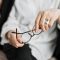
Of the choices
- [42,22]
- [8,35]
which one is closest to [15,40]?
[8,35]

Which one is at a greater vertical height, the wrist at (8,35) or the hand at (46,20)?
the hand at (46,20)

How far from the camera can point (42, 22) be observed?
2.68ft

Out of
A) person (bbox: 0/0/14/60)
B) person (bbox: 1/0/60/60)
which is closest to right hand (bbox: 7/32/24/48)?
person (bbox: 1/0/60/60)

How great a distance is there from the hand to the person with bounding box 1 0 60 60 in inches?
3.1

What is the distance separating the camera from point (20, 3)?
102 centimetres

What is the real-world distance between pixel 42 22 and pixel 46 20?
0.06 ft

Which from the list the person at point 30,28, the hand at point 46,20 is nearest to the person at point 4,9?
the person at point 30,28

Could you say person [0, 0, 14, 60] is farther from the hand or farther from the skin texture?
the hand

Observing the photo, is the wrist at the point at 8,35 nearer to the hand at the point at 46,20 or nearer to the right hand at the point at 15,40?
the right hand at the point at 15,40

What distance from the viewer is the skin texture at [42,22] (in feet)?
2.69

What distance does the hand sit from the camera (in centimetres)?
82

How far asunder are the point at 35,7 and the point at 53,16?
0.58 feet

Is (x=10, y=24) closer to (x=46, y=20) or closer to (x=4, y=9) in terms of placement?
(x=4, y=9)

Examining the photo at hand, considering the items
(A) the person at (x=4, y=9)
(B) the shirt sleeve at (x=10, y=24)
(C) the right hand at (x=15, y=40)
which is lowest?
(C) the right hand at (x=15, y=40)
